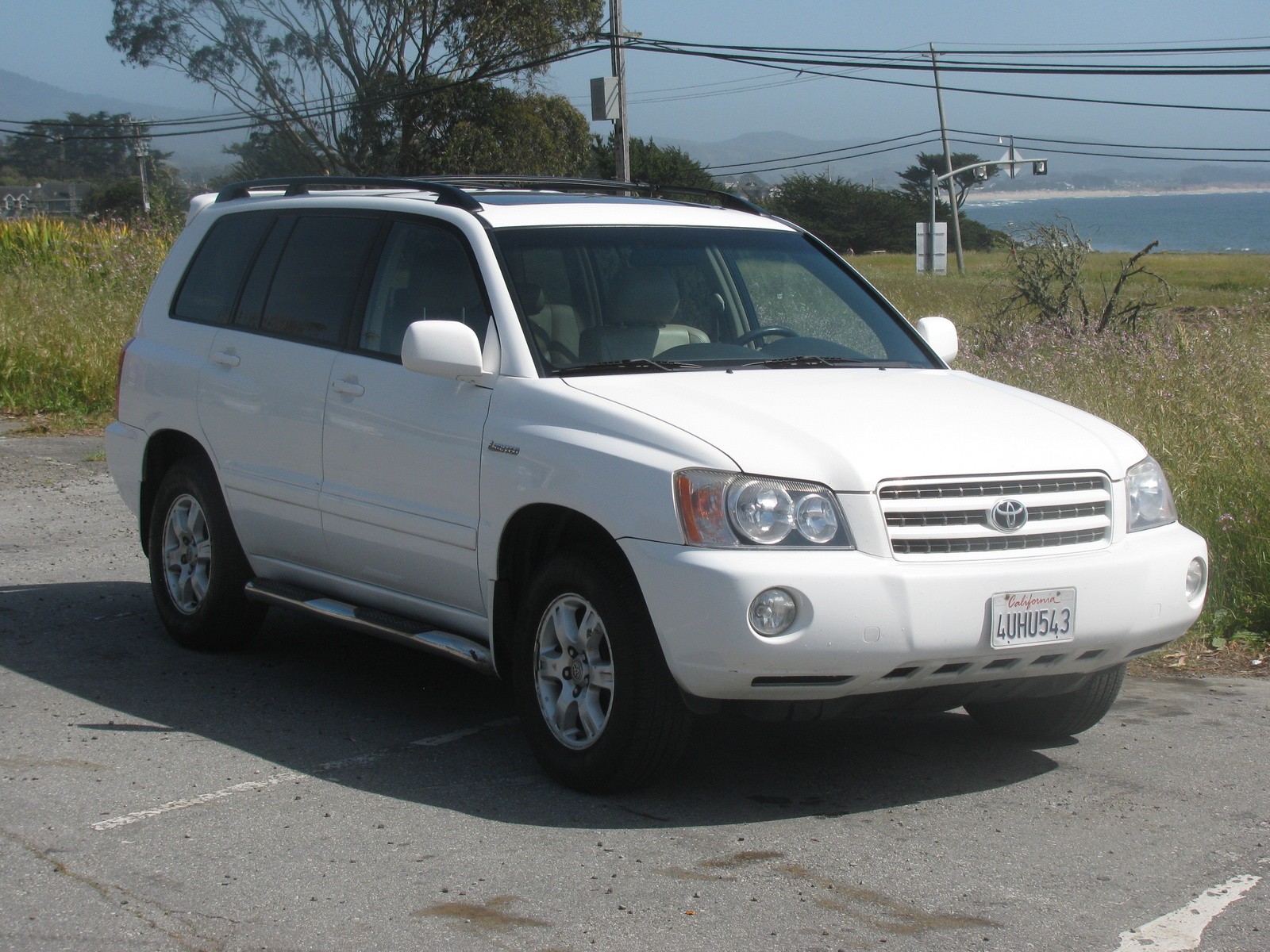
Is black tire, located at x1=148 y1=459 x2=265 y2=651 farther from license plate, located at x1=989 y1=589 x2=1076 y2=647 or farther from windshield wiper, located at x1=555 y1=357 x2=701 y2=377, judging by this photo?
license plate, located at x1=989 y1=589 x2=1076 y2=647

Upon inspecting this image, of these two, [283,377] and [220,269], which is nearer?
[283,377]

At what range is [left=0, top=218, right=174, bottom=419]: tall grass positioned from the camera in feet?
49.7

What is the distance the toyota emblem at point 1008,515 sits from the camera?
174 inches

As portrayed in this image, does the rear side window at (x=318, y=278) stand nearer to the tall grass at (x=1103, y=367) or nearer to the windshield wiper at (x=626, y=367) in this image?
the windshield wiper at (x=626, y=367)

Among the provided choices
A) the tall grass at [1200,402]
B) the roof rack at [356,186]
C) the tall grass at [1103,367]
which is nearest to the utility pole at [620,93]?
the tall grass at [1103,367]

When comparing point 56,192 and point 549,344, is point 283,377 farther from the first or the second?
point 56,192

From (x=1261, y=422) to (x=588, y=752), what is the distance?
17.4ft

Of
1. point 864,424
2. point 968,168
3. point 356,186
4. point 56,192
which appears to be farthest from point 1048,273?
point 56,192

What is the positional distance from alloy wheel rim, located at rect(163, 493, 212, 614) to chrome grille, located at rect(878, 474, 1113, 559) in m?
3.30

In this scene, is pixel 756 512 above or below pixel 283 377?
below

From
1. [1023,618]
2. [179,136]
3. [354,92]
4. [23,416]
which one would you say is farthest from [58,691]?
[179,136]

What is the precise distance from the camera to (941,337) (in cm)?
605

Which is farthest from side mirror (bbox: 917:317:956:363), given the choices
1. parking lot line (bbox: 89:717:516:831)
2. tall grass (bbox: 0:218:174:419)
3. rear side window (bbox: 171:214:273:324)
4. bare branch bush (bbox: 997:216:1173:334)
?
tall grass (bbox: 0:218:174:419)

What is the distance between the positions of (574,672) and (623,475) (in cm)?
69
